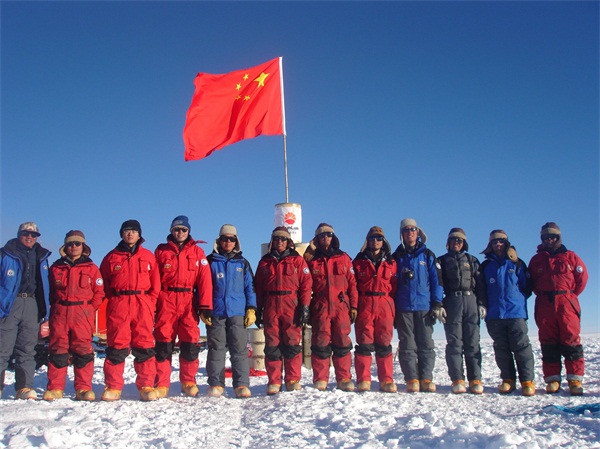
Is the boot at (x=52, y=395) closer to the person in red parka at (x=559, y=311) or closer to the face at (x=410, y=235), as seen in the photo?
the face at (x=410, y=235)

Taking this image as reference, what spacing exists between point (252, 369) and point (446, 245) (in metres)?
4.90

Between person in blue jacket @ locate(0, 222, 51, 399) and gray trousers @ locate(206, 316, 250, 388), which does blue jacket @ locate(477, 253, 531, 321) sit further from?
person in blue jacket @ locate(0, 222, 51, 399)

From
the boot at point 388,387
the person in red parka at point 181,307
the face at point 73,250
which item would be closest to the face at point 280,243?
the person in red parka at point 181,307

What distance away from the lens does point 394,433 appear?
4844 mm

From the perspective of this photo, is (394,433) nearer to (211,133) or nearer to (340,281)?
(340,281)

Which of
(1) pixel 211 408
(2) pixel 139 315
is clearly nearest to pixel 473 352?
(1) pixel 211 408

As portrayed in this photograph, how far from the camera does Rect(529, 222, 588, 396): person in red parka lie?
7.36 metres

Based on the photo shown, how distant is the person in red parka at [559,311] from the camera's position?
24.2 ft

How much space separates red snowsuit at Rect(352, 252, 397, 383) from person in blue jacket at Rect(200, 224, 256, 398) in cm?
147

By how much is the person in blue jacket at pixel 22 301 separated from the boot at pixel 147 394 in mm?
1407

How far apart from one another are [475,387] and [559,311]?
155cm

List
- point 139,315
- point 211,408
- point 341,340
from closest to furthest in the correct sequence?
point 211,408
point 139,315
point 341,340

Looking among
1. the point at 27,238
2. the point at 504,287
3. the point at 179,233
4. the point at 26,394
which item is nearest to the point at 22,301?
the point at 27,238

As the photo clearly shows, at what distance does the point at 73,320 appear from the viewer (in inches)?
267
